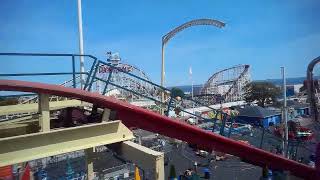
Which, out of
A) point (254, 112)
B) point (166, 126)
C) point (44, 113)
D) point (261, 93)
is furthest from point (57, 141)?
point (261, 93)

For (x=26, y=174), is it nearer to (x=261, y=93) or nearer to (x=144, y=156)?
(x=144, y=156)

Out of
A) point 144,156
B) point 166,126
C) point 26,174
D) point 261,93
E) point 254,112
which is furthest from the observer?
point 261,93

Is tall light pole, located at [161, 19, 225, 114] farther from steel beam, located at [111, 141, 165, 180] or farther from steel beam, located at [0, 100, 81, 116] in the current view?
steel beam, located at [111, 141, 165, 180]

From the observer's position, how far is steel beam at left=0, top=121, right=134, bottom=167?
15.0ft

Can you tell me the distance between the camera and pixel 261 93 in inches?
2852

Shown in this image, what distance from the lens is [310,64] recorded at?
744 inches

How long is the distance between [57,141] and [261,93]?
2845 inches

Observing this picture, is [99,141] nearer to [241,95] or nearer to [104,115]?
[104,115]

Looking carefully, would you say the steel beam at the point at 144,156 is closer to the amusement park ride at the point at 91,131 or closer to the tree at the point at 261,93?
the amusement park ride at the point at 91,131

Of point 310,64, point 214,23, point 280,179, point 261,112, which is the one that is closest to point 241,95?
point 261,112

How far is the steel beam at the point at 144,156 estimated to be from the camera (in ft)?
16.5

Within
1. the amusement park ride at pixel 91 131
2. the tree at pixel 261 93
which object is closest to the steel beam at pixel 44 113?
the amusement park ride at pixel 91 131

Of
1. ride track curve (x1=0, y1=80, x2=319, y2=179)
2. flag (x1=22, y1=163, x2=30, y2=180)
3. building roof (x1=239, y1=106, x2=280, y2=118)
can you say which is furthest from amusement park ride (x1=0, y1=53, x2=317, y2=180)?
building roof (x1=239, y1=106, x2=280, y2=118)

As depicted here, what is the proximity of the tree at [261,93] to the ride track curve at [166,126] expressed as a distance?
6568cm
